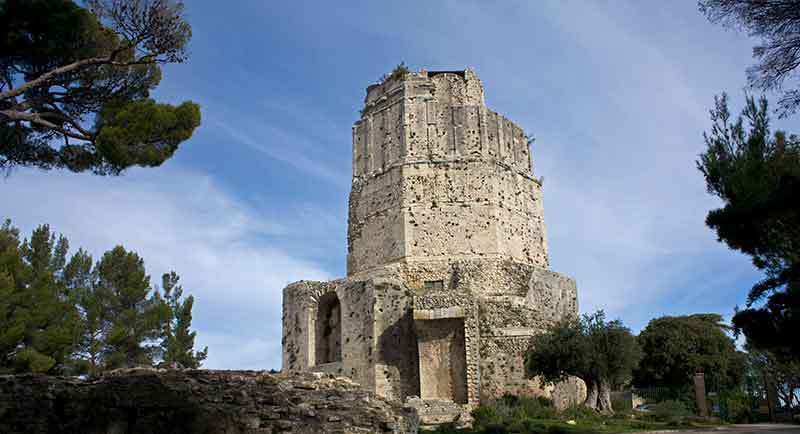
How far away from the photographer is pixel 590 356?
62.4 feet

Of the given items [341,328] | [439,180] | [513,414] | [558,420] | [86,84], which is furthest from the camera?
[439,180]

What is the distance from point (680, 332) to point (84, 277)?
2639 cm

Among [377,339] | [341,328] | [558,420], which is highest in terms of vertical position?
[341,328]

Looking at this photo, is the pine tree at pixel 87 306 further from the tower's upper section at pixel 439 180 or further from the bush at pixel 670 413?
the bush at pixel 670 413

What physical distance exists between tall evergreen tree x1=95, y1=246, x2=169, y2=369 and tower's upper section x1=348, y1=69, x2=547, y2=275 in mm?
7856

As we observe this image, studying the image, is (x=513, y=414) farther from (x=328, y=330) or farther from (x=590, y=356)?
(x=328, y=330)

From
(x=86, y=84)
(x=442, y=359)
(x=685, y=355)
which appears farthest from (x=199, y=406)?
(x=685, y=355)

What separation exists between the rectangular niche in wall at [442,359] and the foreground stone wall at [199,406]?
10746mm

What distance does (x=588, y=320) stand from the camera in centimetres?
2033

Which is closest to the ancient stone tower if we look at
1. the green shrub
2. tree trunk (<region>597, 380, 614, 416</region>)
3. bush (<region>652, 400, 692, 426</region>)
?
tree trunk (<region>597, 380, 614, 416</region>)

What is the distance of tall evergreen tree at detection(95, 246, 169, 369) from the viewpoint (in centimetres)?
2469

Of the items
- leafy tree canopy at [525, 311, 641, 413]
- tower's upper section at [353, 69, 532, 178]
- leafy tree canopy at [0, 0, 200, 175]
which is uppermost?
tower's upper section at [353, 69, 532, 178]

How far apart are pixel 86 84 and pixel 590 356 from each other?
14117 millimetres

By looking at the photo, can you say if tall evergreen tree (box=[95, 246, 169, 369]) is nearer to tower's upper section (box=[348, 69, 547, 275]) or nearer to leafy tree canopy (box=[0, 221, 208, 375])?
leafy tree canopy (box=[0, 221, 208, 375])
